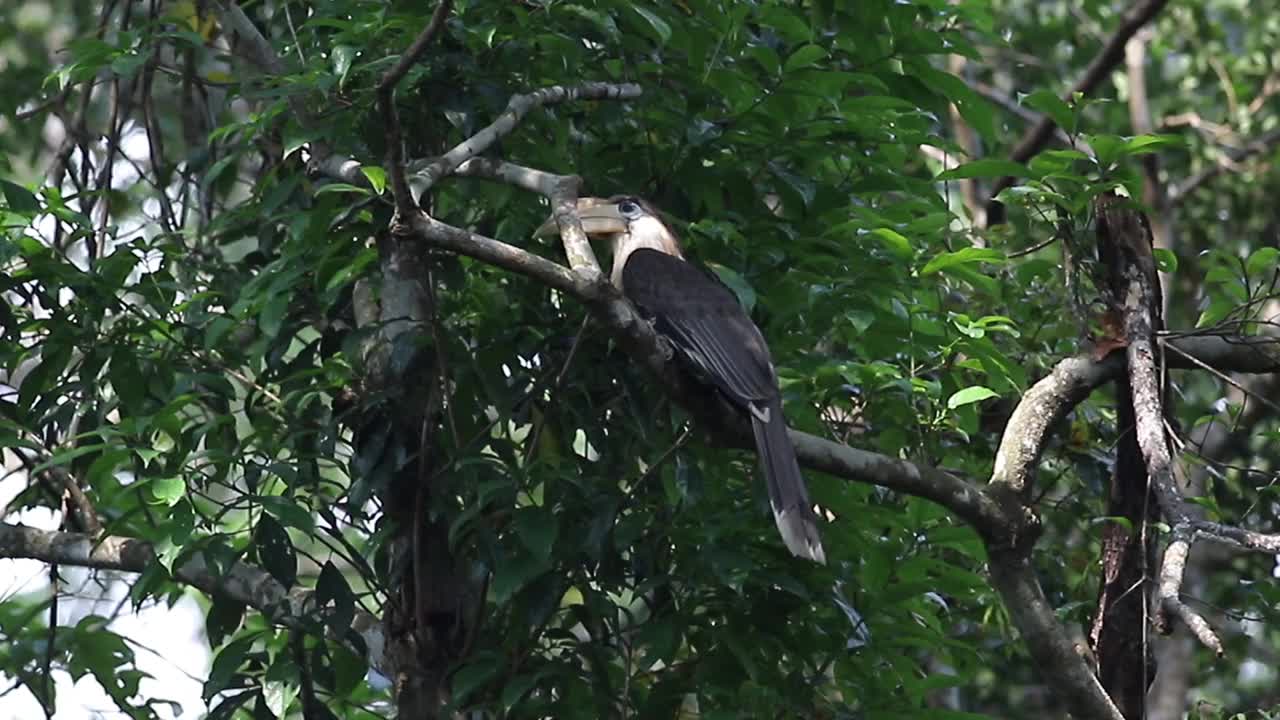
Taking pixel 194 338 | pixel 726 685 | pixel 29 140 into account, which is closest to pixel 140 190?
pixel 29 140

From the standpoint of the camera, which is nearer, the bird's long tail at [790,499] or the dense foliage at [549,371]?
the bird's long tail at [790,499]

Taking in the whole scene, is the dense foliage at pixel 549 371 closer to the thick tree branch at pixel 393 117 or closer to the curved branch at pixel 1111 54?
the thick tree branch at pixel 393 117

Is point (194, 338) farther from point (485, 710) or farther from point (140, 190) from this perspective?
point (140, 190)

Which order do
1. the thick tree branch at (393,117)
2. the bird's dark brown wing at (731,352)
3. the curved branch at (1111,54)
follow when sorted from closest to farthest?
the thick tree branch at (393,117) → the bird's dark brown wing at (731,352) → the curved branch at (1111,54)

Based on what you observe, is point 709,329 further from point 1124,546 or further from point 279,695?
point 279,695

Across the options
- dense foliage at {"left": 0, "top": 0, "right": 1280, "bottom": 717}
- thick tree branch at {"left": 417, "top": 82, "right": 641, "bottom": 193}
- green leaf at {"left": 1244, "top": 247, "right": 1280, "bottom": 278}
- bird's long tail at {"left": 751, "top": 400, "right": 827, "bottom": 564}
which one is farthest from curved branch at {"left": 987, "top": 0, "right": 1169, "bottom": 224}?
bird's long tail at {"left": 751, "top": 400, "right": 827, "bottom": 564}

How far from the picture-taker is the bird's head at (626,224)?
4.54m

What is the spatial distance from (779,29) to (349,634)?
176 centimetres

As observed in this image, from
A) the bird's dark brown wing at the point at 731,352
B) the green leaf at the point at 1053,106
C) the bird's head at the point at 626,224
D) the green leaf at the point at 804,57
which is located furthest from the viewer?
the bird's head at the point at 626,224

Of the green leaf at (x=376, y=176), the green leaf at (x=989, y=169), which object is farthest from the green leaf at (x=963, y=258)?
the green leaf at (x=376, y=176)

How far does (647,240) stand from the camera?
4.63 metres

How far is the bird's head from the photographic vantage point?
454cm

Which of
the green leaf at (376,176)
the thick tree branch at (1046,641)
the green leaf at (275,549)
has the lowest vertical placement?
the thick tree branch at (1046,641)

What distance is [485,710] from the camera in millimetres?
3971
